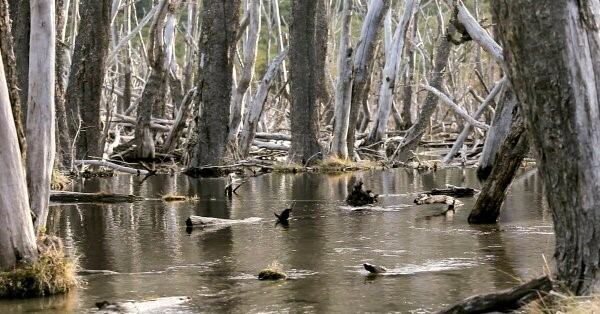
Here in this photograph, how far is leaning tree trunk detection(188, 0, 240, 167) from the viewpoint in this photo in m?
21.3

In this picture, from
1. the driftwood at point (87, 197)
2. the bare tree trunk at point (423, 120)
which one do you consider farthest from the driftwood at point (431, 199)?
the bare tree trunk at point (423, 120)

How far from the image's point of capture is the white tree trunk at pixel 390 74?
2622 cm

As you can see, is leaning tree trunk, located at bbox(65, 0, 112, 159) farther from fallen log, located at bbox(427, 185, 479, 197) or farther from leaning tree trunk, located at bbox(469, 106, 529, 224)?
leaning tree trunk, located at bbox(469, 106, 529, 224)

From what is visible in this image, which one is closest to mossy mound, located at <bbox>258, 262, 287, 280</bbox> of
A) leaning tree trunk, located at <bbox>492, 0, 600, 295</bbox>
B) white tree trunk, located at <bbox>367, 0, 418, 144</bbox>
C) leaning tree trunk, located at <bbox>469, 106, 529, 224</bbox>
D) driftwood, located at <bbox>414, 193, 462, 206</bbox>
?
leaning tree trunk, located at <bbox>492, 0, 600, 295</bbox>

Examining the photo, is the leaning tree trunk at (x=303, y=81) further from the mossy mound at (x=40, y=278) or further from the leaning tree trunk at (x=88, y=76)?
the mossy mound at (x=40, y=278)

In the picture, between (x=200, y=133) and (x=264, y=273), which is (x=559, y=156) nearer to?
(x=264, y=273)

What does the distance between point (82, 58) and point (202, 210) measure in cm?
832

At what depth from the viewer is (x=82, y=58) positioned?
834 inches

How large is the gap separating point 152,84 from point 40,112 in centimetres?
1546

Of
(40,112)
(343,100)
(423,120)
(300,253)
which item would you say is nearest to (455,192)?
(300,253)

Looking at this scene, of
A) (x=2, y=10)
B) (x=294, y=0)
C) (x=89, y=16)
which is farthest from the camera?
(x=294, y=0)

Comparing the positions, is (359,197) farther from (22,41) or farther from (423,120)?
(423,120)

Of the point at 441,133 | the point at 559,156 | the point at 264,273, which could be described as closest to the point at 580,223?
the point at 559,156

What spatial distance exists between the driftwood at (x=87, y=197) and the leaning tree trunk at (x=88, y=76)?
19.5ft
